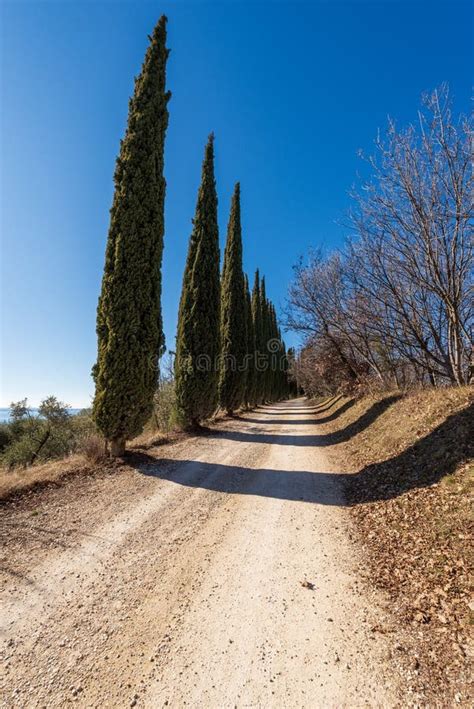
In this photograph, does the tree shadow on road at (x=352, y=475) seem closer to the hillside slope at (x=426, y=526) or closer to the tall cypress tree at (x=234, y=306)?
the hillside slope at (x=426, y=526)

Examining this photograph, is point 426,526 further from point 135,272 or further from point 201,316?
point 201,316

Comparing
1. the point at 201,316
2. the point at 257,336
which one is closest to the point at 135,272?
the point at 201,316


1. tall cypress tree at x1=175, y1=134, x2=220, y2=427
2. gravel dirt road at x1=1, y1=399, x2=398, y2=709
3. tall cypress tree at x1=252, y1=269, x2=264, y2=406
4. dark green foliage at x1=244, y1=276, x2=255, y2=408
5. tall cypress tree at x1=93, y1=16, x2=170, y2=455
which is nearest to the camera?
gravel dirt road at x1=1, y1=399, x2=398, y2=709

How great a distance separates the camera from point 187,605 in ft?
8.47

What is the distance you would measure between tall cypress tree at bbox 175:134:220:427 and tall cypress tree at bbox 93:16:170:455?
4.42m

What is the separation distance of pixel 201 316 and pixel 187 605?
1115cm

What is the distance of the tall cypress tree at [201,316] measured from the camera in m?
12.3

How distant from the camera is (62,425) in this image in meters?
15.9

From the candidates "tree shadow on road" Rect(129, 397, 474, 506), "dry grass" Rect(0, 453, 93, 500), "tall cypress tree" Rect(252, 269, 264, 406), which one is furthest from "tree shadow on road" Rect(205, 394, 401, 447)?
"tall cypress tree" Rect(252, 269, 264, 406)

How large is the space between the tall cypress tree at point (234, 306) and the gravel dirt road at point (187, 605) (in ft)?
43.7

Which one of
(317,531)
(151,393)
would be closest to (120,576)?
(317,531)

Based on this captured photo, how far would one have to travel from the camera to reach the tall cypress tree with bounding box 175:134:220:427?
484 inches

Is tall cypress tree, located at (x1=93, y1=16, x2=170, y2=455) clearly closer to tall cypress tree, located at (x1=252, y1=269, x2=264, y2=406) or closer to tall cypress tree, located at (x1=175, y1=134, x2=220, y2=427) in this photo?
tall cypress tree, located at (x1=175, y1=134, x2=220, y2=427)

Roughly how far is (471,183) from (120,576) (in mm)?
8248
